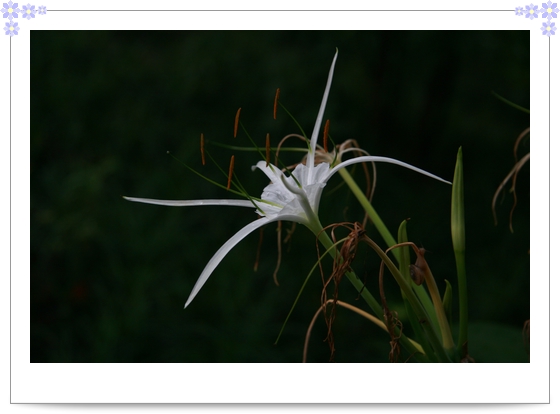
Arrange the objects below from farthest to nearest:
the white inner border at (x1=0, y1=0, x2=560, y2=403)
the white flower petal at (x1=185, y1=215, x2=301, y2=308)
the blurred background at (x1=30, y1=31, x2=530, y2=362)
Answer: the blurred background at (x1=30, y1=31, x2=530, y2=362)
the white inner border at (x1=0, y1=0, x2=560, y2=403)
the white flower petal at (x1=185, y1=215, x2=301, y2=308)
